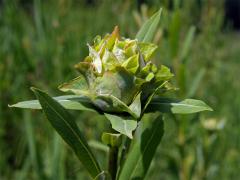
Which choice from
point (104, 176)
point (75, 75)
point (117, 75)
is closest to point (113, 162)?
point (104, 176)

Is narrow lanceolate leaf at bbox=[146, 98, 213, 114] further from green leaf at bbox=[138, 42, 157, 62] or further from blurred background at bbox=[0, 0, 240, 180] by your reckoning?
blurred background at bbox=[0, 0, 240, 180]

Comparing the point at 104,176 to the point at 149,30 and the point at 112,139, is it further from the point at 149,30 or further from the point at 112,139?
the point at 149,30

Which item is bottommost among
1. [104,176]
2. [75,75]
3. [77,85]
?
[75,75]

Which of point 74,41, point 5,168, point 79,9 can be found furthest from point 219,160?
point 79,9

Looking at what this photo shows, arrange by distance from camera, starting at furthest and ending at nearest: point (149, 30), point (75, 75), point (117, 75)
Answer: point (75, 75) → point (149, 30) → point (117, 75)

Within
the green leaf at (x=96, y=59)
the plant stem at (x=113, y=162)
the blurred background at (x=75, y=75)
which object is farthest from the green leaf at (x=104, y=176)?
the blurred background at (x=75, y=75)

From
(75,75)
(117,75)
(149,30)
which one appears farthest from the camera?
(75,75)

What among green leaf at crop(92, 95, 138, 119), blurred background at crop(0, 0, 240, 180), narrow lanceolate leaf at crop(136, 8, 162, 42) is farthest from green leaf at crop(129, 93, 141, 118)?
blurred background at crop(0, 0, 240, 180)

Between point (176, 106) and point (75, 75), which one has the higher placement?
point (176, 106)
